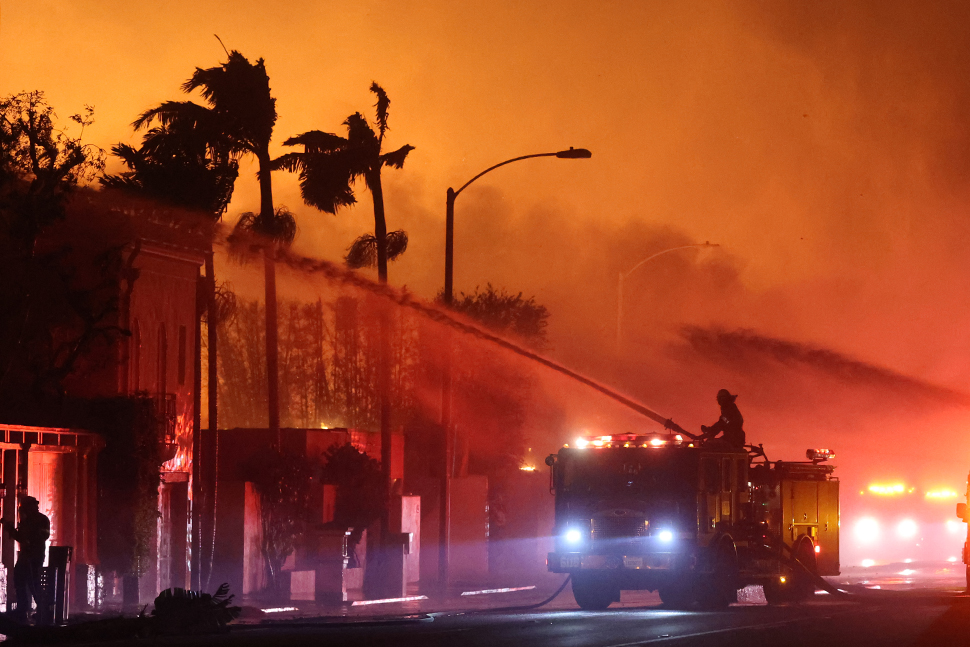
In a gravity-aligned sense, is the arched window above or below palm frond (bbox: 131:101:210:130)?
below

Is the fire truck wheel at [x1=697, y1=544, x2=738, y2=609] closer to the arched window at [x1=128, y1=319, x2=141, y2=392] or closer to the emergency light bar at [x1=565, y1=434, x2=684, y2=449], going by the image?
the emergency light bar at [x1=565, y1=434, x2=684, y2=449]

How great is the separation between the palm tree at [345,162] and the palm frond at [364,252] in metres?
0.34

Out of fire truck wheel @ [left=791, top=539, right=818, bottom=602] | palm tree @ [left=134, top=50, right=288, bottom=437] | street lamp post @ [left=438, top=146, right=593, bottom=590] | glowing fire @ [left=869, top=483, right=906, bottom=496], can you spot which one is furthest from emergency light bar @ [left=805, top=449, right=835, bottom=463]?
glowing fire @ [left=869, top=483, right=906, bottom=496]

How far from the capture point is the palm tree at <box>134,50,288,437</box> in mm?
32688

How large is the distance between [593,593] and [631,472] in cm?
234

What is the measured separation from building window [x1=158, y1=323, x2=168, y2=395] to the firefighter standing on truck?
1195cm

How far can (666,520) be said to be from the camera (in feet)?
73.5

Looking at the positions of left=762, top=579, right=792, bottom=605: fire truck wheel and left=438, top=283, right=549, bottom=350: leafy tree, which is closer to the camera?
left=762, top=579, right=792, bottom=605: fire truck wheel

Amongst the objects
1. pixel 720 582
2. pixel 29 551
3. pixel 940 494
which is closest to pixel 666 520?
pixel 720 582

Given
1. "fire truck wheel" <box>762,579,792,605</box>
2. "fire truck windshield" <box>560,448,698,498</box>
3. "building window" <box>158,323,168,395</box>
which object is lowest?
"fire truck wheel" <box>762,579,792,605</box>

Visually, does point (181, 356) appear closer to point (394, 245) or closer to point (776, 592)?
point (394, 245)

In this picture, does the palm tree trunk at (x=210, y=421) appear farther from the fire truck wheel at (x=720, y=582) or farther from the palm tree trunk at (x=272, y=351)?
the fire truck wheel at (x=720, y=582)

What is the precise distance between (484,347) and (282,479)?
76.4ft

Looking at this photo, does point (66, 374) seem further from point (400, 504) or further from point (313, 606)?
point (400, 504)
